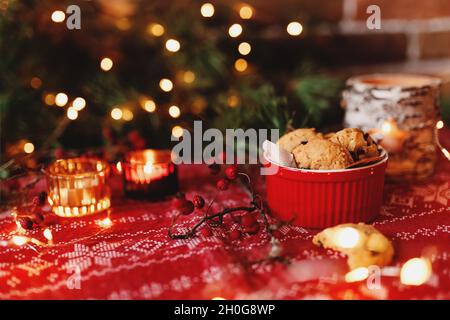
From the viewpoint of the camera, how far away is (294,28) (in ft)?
3.68

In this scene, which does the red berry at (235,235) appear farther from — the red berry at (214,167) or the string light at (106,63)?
the string light at (106,63)

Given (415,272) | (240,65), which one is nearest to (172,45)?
(240,65)

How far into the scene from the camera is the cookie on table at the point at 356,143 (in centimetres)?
70

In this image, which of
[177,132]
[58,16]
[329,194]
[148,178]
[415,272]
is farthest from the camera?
[177,132]

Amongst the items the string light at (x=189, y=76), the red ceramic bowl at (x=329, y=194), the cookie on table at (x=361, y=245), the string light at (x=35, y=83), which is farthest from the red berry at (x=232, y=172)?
the string light at (x=35, y=83)

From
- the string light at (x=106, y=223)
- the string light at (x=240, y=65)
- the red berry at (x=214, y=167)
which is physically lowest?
the string light at (x=106, y=223)

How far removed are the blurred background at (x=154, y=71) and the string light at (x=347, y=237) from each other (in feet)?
1.00

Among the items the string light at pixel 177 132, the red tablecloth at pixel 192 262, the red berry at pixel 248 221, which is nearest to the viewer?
the red tablecloth at pixel 192 262

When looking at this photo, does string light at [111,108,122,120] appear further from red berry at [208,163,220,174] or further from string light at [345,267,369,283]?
string light at [345,267,369,283]

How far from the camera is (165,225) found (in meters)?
0.73

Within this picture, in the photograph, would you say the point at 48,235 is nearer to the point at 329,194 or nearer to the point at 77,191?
the point at 77,191

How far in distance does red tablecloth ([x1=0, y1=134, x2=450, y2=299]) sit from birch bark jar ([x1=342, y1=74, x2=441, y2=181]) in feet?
0.32

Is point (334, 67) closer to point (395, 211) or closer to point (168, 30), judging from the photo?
point (168, 30)

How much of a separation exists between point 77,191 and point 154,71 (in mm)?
424
